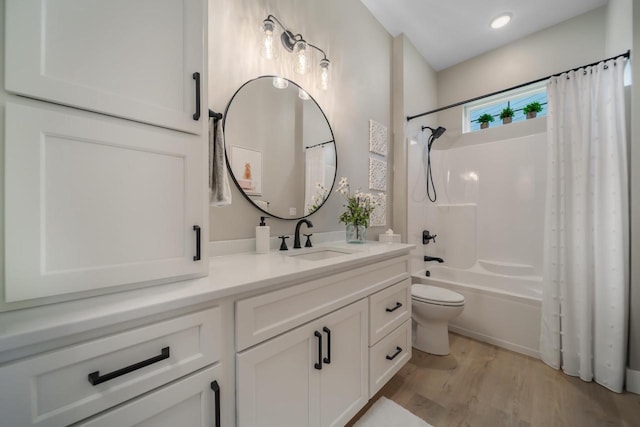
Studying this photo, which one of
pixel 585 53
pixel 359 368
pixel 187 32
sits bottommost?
pixel 359 368

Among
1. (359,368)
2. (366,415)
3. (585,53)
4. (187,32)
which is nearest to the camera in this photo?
(187,32)

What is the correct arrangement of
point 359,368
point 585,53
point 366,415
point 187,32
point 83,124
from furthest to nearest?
1. point 585,53
2. point 366,415
3. point 359,368
4. point 187,32
5. point 83,124

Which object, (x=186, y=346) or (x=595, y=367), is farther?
(x=595, y=367)

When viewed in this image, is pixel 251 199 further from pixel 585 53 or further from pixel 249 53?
pixel 585 53

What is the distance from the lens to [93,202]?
2.01ft

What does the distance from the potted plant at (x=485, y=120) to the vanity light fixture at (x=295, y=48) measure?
6.70ft

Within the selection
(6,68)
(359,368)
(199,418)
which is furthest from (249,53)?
(359,368)

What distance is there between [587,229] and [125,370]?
2.61 metres

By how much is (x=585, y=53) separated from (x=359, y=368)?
3383mm

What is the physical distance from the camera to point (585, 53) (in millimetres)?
2221

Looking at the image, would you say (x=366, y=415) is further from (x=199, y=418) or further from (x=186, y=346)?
(x=186, y=346)

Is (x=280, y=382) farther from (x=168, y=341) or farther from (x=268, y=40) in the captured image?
(x=268, y=40)

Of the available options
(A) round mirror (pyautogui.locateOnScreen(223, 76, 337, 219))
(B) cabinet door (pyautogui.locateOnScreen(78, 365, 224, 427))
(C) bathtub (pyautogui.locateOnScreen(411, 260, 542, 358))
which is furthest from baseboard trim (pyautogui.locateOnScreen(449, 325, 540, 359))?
(B) cabinet door (pyautogui.locateOnScreen(78, 365, 224, 427))

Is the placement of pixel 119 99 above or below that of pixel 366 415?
above
